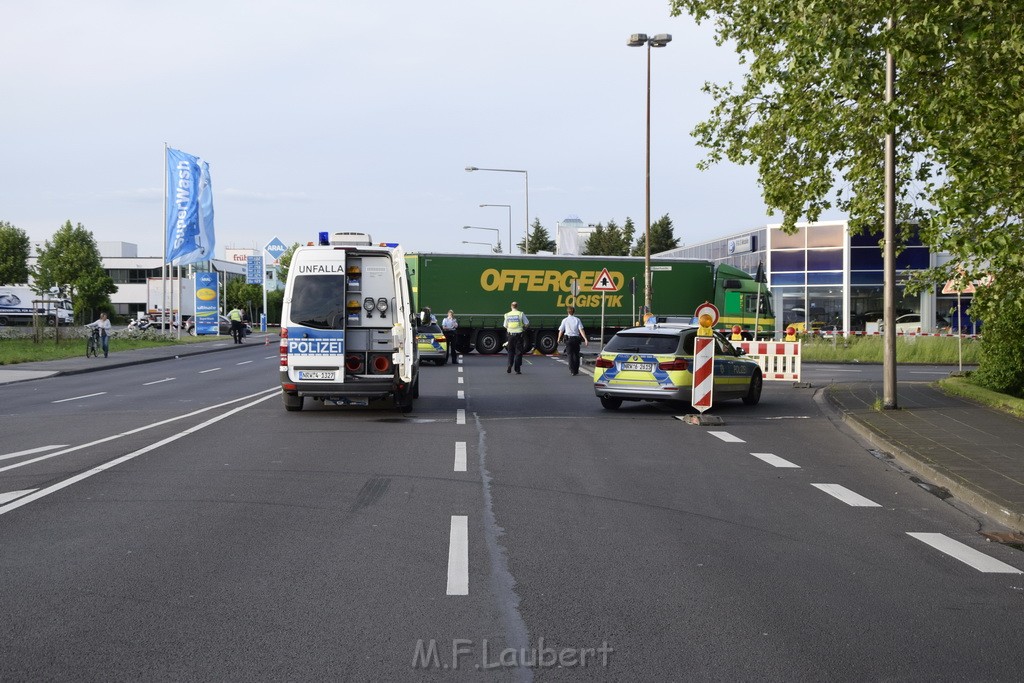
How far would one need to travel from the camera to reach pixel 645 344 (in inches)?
683

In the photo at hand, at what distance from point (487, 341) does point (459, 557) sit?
1363 inches

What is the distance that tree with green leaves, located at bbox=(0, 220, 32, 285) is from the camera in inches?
3228

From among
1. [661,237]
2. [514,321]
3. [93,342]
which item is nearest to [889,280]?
[514,321]

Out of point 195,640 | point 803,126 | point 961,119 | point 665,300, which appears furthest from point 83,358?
point 195,640

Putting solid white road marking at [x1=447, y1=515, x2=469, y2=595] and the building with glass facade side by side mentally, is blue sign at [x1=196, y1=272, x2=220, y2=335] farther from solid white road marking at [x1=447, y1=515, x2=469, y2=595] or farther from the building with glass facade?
solid white road marking at [x1=447, y1=515, x2=469, y2=595]

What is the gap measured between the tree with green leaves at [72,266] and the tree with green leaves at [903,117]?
65047 mm

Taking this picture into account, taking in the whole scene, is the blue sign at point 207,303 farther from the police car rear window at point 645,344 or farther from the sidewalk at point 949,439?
the police car rear window at point 645,344

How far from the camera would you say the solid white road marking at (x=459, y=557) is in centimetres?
593

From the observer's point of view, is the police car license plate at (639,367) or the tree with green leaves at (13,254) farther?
the tree with green leaves at (13,254)

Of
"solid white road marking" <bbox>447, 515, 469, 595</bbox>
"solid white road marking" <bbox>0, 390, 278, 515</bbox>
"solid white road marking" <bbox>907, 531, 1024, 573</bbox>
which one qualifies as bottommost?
"solid white road marking" <bbox>907, 531, 1024, 573</bbox>

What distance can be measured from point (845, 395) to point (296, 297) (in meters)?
10.3

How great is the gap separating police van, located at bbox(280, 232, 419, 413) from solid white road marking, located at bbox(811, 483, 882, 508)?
25.3 ft

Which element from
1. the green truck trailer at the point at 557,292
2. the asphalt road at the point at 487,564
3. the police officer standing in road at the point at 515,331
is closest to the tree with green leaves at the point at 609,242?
the green truck trailer at the point at 557,292

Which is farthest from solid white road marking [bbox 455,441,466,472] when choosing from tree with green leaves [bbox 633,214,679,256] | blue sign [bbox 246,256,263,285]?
tree with green leaves [bbox 633,214,679,256]
